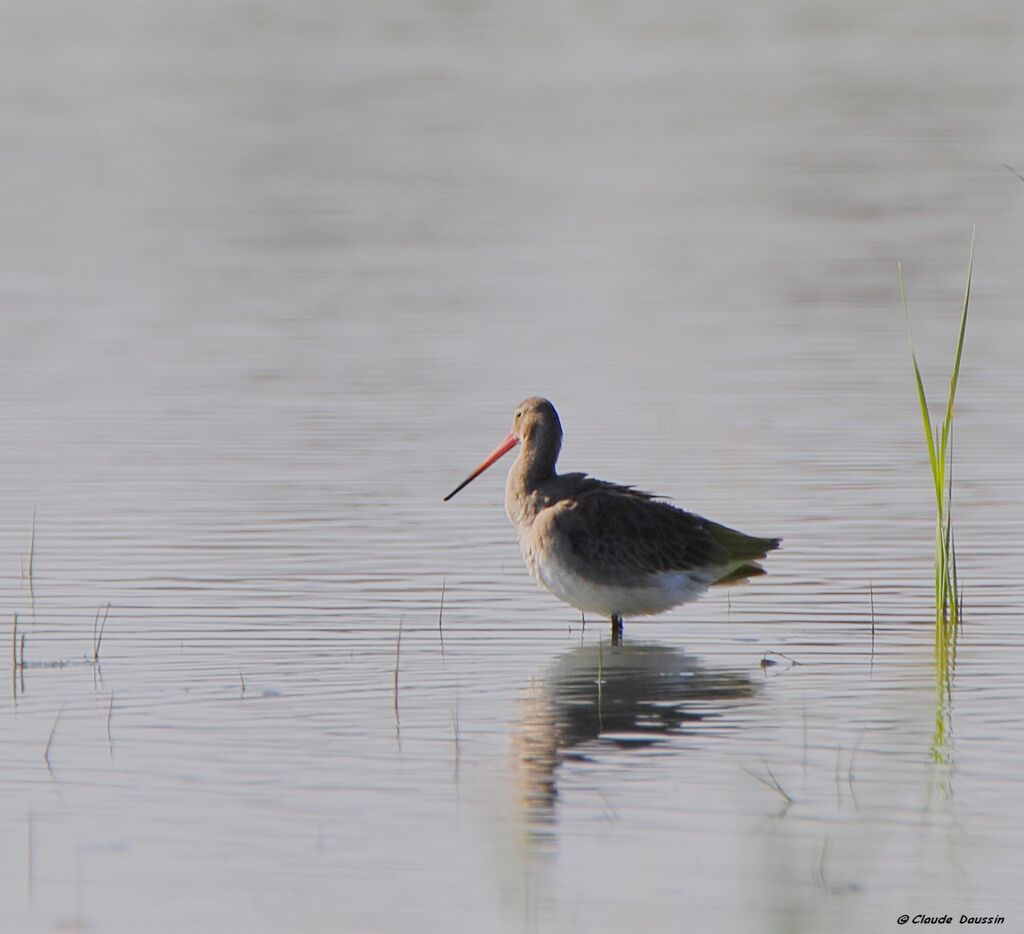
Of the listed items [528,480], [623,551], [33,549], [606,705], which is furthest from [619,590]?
[33,549]

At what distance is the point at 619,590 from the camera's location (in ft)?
31.9

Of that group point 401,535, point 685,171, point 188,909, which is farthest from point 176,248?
point 188,909

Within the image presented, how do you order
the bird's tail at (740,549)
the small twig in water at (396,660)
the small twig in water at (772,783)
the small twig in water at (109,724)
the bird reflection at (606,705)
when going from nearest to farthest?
the small twig in water at (772,783)
the bird reflection at (606,705)
the small twig in water at (109,724)
the small twig in water at (396,660)
the bird's tail at (740,549)

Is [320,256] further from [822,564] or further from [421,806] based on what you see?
[421,806]

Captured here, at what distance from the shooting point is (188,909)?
623 centimetres

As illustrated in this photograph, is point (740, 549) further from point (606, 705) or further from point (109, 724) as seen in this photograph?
point (109, 724)

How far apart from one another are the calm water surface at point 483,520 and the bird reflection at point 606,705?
30 mm

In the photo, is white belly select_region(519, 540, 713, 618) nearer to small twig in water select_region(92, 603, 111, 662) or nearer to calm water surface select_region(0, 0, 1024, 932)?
calm water surface select_region(0, 0, 1024, 932)

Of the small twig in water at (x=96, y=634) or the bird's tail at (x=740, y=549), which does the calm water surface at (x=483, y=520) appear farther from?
the bird's tail at (x=740, y=549)

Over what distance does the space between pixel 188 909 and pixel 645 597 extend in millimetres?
3866

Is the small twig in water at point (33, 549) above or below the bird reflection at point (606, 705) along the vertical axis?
above

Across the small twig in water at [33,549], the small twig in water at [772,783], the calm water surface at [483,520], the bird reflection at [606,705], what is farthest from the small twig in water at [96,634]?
the small twig in water at [772,783]

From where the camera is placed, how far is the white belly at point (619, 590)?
31.9ft

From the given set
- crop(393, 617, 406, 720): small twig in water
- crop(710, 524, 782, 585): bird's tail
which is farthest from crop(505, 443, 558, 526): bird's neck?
crop(393, 617, 406, 720): small twig in water
